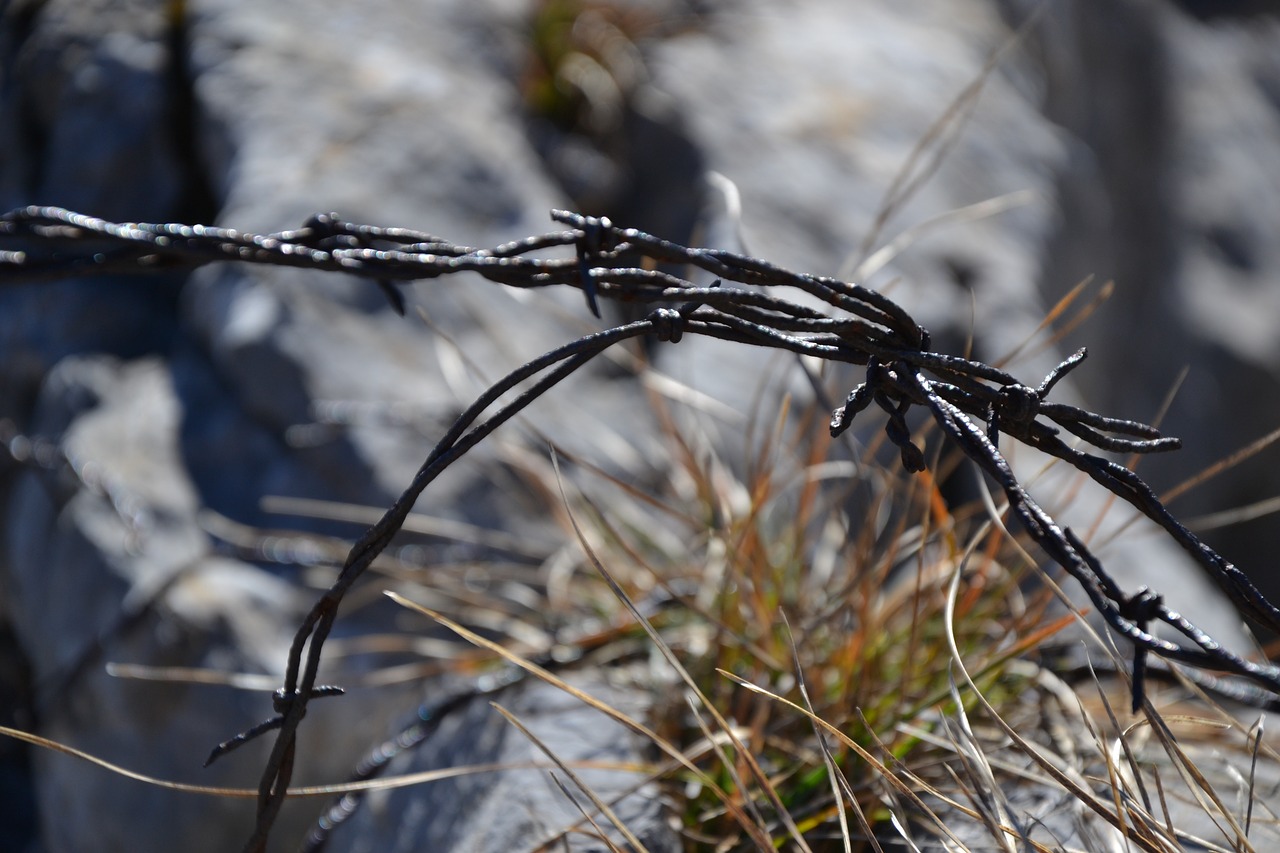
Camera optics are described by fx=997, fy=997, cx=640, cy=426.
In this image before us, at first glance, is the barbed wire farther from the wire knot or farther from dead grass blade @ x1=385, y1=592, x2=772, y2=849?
dead grass blade @ x1=385, y1=592, x2=772, y2=849

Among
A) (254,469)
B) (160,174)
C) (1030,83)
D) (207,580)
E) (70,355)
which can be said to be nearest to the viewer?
(207,580)

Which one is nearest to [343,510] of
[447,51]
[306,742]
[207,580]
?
[207,580]

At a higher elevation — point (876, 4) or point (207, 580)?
point (876, 4)

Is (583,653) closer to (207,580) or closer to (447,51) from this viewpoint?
(207,580)

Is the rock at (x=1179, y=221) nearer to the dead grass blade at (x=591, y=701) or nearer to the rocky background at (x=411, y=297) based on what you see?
the rocky background at (x=411, y=297)

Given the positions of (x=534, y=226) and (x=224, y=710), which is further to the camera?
(x=534, y=226)

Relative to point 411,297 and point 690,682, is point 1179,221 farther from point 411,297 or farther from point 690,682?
point 690,682

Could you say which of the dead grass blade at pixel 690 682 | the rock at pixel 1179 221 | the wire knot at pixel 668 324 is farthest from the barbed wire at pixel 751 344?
the rock at pixel 1179 221
